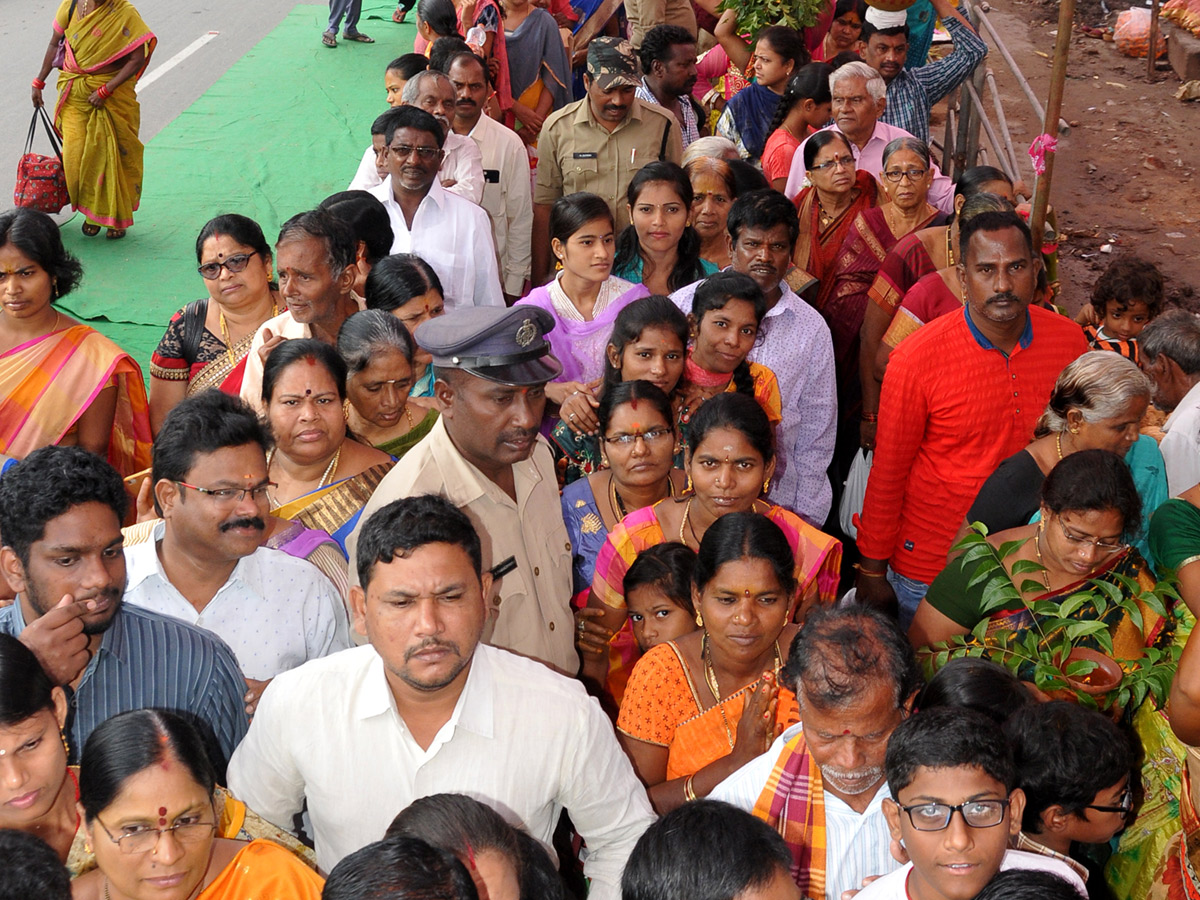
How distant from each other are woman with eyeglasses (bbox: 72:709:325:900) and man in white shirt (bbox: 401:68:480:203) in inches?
148

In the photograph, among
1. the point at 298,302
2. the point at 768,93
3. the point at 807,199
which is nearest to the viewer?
the point at 298,302

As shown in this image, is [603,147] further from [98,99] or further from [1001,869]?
[1001,869]

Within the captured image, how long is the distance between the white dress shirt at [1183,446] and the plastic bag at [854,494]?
1.08 meters

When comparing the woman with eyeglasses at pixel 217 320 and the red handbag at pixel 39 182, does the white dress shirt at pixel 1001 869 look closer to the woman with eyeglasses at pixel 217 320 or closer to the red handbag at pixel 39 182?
the woman with eyeglasses at pixel 217 320

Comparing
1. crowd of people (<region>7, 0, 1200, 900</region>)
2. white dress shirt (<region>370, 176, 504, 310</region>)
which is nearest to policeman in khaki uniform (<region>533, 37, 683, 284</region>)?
crowd of people (<region>7, 0, 1200, 900</region>)

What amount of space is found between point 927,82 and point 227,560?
4.85 metres

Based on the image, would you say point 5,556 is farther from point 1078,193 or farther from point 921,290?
point 1078,193

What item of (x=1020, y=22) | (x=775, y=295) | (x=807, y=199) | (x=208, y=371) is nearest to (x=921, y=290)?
(x=775, y=295)

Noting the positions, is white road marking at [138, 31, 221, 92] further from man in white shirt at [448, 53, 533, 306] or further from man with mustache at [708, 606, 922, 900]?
man with mustache at [708, 606, 922, 900]

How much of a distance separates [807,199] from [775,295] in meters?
1.09

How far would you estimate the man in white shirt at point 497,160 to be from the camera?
6082 millimetres

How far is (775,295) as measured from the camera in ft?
14.6

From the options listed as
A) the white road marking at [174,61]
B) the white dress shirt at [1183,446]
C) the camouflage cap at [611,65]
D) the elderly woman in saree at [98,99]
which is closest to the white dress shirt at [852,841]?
the white dress shirt at [1183,446]

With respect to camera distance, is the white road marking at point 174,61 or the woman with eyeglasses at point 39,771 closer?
the woman with eyeglasses at point 39,771
